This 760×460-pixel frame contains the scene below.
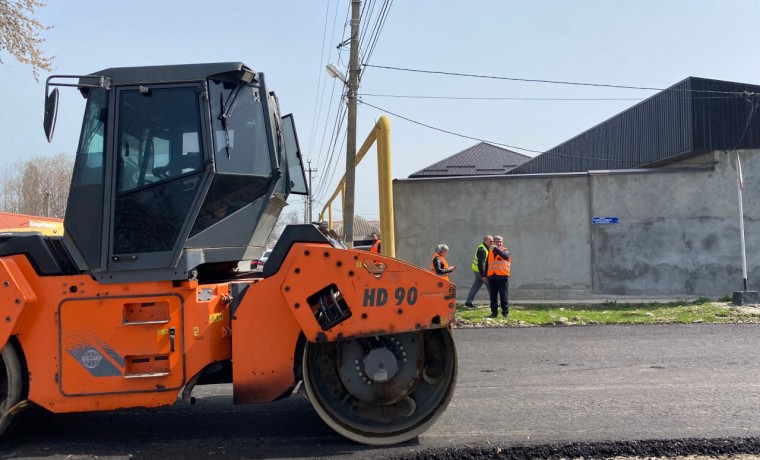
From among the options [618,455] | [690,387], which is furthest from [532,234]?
[618,455]

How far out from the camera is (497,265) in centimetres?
1255

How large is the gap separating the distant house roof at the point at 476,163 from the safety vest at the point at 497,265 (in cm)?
2159

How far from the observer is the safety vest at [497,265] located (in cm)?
1245

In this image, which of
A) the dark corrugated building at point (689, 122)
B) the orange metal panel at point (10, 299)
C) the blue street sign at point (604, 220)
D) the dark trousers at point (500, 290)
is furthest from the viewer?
the blue street sign at point (604, 220)

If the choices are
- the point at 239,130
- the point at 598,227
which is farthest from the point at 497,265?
the point at 239,130

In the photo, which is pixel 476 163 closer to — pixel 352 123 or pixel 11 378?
pixel 352 123

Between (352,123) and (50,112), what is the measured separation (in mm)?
13056

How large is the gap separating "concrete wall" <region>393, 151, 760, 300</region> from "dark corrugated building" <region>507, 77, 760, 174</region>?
47 cm

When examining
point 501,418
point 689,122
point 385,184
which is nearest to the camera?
point 501,418

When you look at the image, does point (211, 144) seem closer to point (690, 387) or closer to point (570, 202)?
point (690, 387)

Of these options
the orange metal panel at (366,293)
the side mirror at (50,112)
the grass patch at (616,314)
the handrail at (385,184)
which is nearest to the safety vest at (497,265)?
the grass patch at (616,314)

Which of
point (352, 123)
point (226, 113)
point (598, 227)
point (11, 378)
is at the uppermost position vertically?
point (352, 123)

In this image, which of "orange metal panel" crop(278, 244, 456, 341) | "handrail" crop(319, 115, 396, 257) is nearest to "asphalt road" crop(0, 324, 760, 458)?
"orange metal panel" crop(278, 244, 456, 341)

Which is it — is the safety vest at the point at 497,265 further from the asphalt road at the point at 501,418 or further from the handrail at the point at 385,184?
the asphalt road at the point at 501,418
